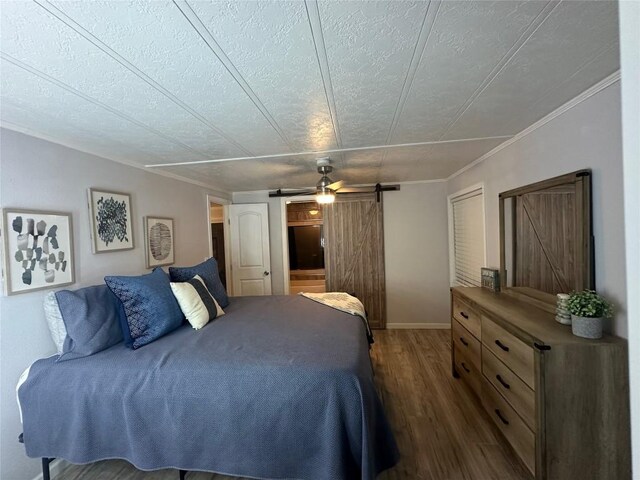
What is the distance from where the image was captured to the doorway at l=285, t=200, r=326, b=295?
6.46 metres

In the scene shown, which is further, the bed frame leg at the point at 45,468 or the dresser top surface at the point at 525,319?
the bed frame leg at the point at 45,468

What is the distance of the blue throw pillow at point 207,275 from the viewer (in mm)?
2600

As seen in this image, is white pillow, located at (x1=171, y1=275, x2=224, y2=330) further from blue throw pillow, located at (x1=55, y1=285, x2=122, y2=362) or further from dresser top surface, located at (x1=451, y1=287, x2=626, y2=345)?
dresser top surface, located at (x1=451, y1=287, x2=626, y2=345)

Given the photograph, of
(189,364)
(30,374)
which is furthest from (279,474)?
(30,374)

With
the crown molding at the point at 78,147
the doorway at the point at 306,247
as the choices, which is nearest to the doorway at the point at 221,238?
the crown molding at the point at 78,147

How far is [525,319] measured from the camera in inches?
68.7

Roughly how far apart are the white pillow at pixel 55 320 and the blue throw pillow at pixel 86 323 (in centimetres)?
3

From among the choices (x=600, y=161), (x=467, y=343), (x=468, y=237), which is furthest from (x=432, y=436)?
(x=468, y=237)

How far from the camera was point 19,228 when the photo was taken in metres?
1.65

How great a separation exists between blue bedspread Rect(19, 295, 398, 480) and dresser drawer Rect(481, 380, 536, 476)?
30.4 inches

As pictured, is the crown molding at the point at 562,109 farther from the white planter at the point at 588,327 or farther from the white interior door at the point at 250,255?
the white interior door at the point at 250,255

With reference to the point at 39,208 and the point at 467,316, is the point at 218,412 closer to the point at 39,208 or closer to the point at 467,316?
the point at 39,208

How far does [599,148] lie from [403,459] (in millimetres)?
2278

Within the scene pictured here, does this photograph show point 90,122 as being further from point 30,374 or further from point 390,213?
point 390,213
